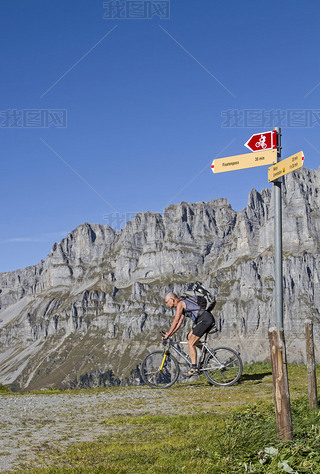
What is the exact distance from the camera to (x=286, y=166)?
962cm

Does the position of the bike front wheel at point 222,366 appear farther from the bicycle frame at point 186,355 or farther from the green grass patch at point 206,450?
the green grass patch at point 206,450

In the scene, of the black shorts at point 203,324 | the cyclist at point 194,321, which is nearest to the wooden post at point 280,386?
the cyclist at point 194,321

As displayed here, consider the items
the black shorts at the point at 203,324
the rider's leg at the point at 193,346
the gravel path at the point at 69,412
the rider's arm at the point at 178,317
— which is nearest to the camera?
the gravel path at the point at 69,412

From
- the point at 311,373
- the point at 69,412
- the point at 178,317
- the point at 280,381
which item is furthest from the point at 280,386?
the point at 178,317

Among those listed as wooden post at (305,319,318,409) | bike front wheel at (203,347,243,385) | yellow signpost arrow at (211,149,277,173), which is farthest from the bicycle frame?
Result: yellow signpost arrow at (211,149,277,173)

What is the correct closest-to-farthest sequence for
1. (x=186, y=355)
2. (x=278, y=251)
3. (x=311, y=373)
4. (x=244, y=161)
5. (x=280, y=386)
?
(x=280, y=386), (x=278, y=251), (x=244, y=161), (x=311, y=373), (x=186, y=355)

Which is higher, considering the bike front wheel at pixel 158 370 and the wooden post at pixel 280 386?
the wooden post at pixel 280 386

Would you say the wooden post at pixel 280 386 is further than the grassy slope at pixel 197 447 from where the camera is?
Yes

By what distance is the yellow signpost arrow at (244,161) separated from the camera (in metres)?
10.2

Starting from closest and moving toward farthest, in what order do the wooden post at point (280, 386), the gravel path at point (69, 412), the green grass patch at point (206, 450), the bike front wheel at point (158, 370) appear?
the green grass patch at point (206, 450) → the wooden post at point (280, 386) → the gravel path at point (69, 412) → the bike front wheel at point (158, 370)

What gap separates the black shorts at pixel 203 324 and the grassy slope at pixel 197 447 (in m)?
4.69

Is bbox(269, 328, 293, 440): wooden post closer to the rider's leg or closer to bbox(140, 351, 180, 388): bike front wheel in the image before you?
the rider's leg

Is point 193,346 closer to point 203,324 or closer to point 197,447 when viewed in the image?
point 203,324

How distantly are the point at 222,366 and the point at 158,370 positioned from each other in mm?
2790
